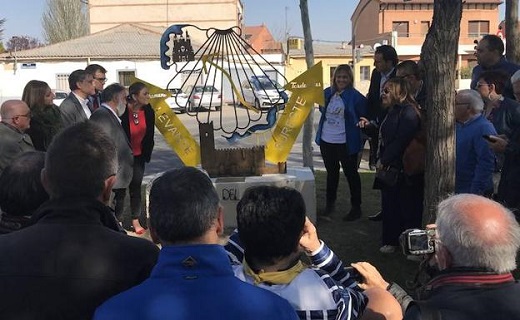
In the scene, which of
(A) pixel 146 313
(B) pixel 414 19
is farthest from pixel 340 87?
(B) pixel 414 19

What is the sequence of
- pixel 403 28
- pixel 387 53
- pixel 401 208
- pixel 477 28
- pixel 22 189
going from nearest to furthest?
1. pixel 22 189
2. pixel 401 208
3. pixel 387 53
4. pixel 403 28
5. pixel 477 28

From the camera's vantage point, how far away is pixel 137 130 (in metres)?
6.05

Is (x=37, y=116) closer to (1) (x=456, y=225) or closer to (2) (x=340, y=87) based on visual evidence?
(2) (x=340, y=87)

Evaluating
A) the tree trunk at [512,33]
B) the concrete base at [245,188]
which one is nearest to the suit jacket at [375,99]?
the concrete base at [245,188]

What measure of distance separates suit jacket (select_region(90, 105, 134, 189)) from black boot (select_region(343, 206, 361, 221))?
231 centimetres

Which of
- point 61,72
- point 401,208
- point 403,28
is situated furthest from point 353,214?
point 403,28

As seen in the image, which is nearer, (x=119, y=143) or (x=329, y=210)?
(x=119, y=143)

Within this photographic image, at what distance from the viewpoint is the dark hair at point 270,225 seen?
190cm

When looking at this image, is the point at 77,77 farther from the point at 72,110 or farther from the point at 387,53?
the point at 387,53

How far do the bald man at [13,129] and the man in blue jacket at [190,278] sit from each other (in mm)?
3005

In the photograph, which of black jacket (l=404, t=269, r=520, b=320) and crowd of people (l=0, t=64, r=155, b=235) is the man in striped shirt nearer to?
black jacket (l=404, t=269, r=520, b=320)

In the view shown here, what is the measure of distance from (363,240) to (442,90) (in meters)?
1.73

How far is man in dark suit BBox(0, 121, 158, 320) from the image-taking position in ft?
5.66

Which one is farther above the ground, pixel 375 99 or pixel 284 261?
pixel 375 99
